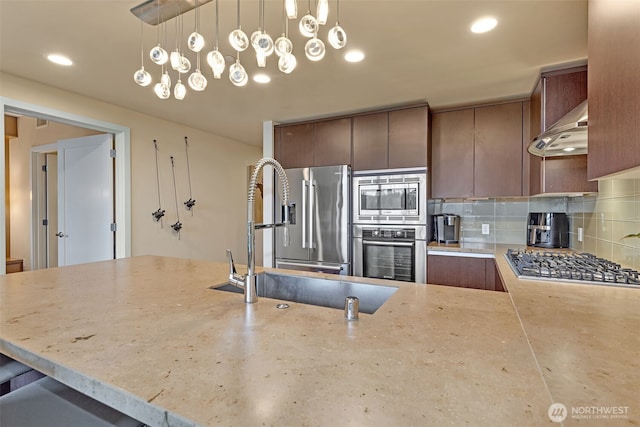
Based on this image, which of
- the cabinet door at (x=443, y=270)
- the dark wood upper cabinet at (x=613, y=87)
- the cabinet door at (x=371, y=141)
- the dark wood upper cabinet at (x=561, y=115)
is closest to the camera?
the dark wood upper cabinet at (x=613, y=87)

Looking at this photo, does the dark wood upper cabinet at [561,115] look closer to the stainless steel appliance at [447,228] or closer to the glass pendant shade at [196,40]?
the stainless steel appliance at [447,228]

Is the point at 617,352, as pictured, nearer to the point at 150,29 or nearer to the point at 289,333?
the point at 289,333

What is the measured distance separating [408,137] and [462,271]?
4.53 ft

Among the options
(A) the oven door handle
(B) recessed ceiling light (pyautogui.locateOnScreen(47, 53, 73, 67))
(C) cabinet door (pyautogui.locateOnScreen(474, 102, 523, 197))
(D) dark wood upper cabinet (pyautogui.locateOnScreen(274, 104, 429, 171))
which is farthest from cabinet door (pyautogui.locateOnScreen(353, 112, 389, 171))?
(B) recessed ceiling light (pyautogui.locateOnScreen(47, 53, 73, 67))

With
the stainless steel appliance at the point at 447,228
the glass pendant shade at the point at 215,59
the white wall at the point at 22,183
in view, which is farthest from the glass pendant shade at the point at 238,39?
the white wall at the point at 22,183

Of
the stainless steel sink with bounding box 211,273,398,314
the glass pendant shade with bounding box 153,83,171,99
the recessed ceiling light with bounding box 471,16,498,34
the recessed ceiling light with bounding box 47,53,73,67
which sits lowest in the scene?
the stainless steel sink with bounding box 211,273,398,314

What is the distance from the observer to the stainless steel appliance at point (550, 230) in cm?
272

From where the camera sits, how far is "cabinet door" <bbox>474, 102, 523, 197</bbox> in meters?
2.94

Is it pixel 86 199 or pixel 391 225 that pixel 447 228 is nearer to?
pixel 391 225

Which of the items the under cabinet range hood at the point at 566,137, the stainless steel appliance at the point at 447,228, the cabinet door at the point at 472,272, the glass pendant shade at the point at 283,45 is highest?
the glass pendant shade at the point at 283,45

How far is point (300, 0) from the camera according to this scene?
5.41 ft

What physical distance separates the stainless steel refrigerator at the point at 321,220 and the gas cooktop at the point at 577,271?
164 centimetres

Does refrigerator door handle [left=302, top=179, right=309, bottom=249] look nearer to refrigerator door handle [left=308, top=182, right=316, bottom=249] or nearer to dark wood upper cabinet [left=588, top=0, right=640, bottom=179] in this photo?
refrigerator door handle [left=308, top=182, right=316, bottom=249]

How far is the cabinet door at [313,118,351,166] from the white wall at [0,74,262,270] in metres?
1.84
